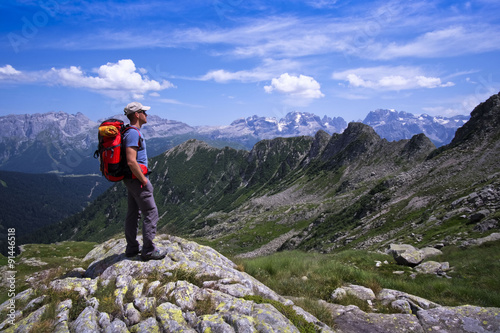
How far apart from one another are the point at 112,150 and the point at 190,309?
586cm

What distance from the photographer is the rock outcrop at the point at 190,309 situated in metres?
7.05

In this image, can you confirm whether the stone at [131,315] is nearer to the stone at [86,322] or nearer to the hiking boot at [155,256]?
the stone at [86,322]

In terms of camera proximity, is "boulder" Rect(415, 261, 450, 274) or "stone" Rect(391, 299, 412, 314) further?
"boulder" Rect(415, 261, 450, 274)

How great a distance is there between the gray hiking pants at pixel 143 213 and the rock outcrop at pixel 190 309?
2.52ft

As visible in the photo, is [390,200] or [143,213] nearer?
[143,213]

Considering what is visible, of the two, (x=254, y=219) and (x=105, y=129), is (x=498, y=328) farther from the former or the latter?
(x=254, y=219)

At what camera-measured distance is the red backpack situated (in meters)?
9.48

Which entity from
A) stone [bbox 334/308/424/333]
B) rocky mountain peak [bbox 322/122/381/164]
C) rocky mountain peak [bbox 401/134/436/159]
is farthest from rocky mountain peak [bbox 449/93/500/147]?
stone [bbox 334/308/424/333]

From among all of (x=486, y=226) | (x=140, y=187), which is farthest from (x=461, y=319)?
(x=486, y=226)

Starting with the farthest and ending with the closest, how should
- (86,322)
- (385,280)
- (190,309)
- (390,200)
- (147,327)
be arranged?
(390,200)
(385,280)
(190,309)
(86,322)
(147,327)

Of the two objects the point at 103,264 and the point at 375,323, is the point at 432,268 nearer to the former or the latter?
the point at 375,323

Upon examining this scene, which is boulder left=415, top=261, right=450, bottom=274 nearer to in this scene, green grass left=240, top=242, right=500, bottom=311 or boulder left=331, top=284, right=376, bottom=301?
green grass left=240, top=242, right=500, bottom=311

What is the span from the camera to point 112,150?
379 inches

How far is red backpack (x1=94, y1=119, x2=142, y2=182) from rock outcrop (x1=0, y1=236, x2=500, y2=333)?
344 cm
